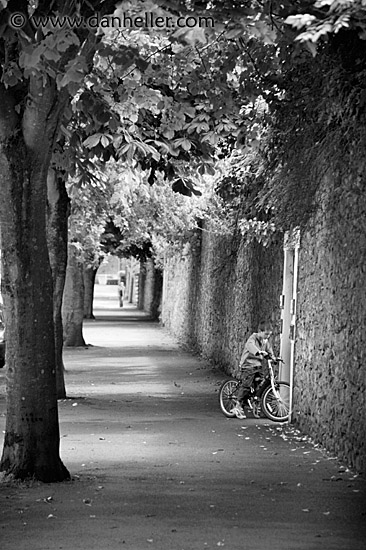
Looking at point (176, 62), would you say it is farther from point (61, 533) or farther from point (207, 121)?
point (61, 533)

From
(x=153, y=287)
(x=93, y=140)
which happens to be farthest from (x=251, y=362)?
(x=153, y=287)

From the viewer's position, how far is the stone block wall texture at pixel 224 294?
884 inches

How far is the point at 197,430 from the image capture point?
17.2 m

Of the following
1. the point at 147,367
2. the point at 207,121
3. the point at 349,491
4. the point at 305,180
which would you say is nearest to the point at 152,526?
the point at 349,491

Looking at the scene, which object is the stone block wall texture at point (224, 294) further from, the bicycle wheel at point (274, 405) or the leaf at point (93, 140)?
the leaf at point (93, 140)

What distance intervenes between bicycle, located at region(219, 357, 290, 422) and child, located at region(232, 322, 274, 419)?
7cm

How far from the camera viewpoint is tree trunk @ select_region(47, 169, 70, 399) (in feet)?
71.2

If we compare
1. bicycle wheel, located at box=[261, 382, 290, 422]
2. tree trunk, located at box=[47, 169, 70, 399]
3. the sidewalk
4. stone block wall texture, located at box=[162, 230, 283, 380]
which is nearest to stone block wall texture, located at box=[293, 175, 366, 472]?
the sidewalk

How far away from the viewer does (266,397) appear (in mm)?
18641

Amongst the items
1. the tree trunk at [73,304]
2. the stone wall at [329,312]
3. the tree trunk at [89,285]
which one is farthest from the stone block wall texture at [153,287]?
the stone wall at [329,312]

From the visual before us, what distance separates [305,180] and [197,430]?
3.95 metres

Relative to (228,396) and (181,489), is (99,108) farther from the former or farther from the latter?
(228,396)

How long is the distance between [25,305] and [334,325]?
4097 mm

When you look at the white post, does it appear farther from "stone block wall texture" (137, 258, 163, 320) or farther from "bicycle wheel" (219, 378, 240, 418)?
"stone block wall texture" (137, 258, 163, 320)
